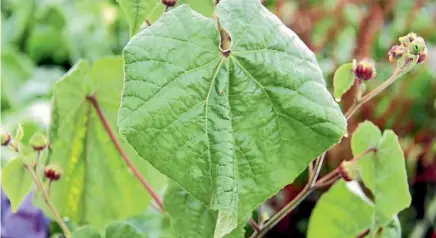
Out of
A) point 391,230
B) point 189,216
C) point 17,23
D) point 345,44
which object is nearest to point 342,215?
point 391,230

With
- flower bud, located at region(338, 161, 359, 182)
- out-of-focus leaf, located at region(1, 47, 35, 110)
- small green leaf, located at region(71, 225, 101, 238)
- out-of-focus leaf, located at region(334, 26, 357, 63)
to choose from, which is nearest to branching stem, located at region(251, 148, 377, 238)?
flower bud, located at region(338, 161, 359, 182)

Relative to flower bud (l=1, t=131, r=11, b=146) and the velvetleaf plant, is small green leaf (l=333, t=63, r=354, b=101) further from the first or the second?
flower bud (l=1, t=131, r=11, b=146)

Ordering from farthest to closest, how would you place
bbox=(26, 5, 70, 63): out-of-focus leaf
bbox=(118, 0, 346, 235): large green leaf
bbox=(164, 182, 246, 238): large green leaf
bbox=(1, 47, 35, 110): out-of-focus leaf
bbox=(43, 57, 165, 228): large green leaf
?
bbox=(26, 5, 70, 63): out-of-focus leaf → bbox=(1, 47, 35, 110): out-of-focus leaf → bbox=(43, 57, 165, 228): large green leaf → bbox=(164, 182, 246, 238): large green leaf → bbox=(118, 0, 346, 235): large green leaf

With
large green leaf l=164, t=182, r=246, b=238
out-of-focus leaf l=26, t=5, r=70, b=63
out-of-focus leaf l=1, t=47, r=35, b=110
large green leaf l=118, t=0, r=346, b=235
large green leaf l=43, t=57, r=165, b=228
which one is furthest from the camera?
out-of-focus leaf l=26, t=5, r=70, b=63

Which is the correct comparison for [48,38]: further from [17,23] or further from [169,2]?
[169,2]

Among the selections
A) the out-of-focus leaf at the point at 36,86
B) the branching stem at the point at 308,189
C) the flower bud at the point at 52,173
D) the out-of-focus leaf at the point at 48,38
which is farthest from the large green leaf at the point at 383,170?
the out-of-focus leaf at the point at 48,38

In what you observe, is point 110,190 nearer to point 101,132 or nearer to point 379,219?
point 101,132
